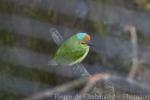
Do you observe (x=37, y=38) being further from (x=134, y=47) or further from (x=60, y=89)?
Answer: (x=134, y=47)

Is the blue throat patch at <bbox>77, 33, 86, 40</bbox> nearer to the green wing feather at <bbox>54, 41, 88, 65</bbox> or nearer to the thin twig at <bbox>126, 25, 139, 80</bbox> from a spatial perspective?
the green wing feather at <bbox>54, 41, 88, 65</bbox>

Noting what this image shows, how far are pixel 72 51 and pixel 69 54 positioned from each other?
0.01 metres

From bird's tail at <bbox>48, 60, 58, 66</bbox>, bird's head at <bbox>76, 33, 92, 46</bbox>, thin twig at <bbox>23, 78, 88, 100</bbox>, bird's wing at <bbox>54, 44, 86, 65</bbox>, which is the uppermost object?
bird's head at <bbox>76, 33, 92, 46</bbox>

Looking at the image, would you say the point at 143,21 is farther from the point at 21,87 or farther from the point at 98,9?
the point at 21,87

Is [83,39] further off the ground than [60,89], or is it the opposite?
[83,39]

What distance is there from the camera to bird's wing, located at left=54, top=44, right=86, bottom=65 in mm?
1076

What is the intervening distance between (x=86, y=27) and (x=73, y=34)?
0.07 m

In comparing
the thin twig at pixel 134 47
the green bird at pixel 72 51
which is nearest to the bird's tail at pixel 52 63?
the green bird at pixel 72 51

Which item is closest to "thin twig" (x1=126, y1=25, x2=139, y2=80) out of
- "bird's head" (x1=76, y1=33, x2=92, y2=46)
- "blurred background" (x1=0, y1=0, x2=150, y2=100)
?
"blurred background" (x1=0, y1=0, x2=150, y2=100)

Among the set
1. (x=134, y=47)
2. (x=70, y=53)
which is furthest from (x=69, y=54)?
(x=134, y=47)

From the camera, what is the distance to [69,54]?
1.08 meters

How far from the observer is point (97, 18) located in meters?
1.29

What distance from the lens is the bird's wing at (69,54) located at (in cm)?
108

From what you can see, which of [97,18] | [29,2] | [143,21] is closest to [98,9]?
[97,18]
